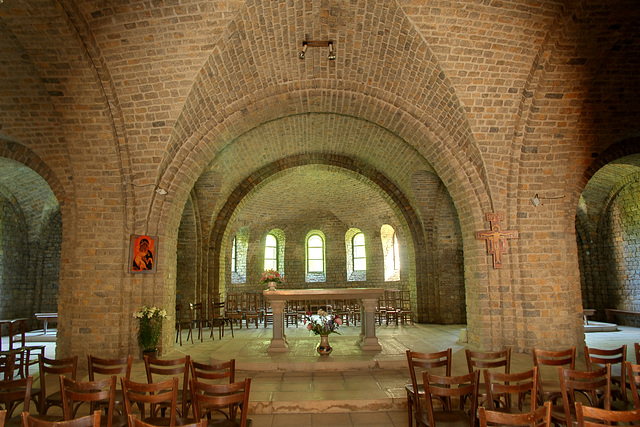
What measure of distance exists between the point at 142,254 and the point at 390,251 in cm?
1247

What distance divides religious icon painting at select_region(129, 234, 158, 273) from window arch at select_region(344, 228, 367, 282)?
12027 millimetres

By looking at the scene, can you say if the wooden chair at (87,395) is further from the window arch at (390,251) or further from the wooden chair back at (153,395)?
the window arch at (390,251)

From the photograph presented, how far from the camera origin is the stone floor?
6.12 m

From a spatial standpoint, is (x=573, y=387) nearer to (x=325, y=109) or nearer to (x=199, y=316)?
(x=325, y=109)

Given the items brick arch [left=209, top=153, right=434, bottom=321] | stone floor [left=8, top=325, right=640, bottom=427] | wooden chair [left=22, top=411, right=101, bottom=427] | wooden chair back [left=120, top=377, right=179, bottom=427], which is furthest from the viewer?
brick arch [left=209, top=153, right=434, bottom=321]

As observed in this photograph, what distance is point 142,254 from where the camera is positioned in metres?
9.01

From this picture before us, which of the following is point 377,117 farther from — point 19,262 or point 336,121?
point 19,262

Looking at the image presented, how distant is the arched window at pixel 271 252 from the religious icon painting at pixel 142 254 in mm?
10807

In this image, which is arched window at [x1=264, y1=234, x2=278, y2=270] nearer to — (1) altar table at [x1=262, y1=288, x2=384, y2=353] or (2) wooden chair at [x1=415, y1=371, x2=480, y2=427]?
(1) altar table at [x1=262, y1=288, x2=384, y2=353]

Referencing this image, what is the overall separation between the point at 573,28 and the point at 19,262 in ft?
61.2

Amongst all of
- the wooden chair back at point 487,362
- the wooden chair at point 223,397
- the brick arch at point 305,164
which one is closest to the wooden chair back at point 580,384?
the wooden chair back at point 487,362

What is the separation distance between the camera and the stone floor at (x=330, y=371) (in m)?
6.12

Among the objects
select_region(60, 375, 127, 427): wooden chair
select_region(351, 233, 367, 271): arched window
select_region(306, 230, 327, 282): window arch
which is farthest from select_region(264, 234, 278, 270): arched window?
select_region(60, 375, 127, 427): wooden chair

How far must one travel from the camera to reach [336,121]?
12945 mm
